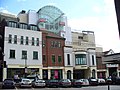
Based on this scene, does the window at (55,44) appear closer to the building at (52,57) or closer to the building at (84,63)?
the building at (52,57)

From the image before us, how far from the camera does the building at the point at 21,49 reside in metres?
31.2

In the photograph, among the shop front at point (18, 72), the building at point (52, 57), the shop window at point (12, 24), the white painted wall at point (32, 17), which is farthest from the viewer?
the white painted wall at point (32, 17)

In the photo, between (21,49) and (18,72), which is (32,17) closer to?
(21,49)

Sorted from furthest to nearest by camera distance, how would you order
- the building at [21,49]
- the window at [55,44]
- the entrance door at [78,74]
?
the entrance door at [78,74], the window at [55,44], the building at [21,49]

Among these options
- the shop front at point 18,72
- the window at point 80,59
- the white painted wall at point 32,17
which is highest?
the white painted wall at point 32,17

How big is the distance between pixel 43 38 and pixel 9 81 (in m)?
14.8

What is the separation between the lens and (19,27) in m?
33.8

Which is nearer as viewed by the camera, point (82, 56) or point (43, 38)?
point (43, 38)

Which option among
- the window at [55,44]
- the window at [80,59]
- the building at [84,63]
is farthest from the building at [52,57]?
the building at [84,63]

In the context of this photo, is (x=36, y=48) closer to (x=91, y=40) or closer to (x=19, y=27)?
(x=19, y=27)

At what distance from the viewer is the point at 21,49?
32.9 meters

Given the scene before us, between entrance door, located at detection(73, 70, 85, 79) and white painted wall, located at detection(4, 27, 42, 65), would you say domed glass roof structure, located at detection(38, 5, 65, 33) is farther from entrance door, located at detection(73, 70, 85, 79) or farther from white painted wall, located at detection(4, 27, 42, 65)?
white painted wall, located at detection(4, 27, 42, 65)

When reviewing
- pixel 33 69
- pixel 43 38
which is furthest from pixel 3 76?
pixel 43 38

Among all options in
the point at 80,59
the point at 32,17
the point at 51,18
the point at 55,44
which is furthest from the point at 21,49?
the point at 51,18
